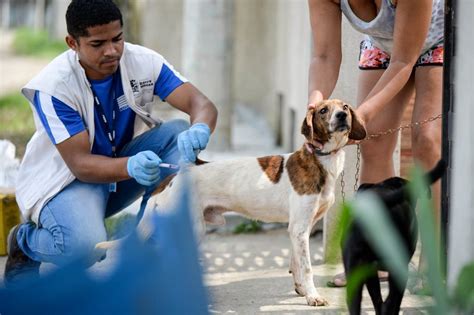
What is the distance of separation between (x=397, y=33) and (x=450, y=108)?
1.22 feet

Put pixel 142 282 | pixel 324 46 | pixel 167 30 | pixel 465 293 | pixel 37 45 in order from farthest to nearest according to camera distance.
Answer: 1. pixel 37 45
2. pixel 167 30
3. pixel 324 46
4. pixel 465 293
5. pixel 142 282

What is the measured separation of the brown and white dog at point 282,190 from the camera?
14.4 feet

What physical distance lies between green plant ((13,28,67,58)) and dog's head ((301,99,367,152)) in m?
13.2

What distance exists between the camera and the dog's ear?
158 inches

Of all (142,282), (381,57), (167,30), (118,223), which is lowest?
(118,223)

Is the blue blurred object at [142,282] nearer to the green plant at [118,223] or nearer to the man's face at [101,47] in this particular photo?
the man's face at [101,47]

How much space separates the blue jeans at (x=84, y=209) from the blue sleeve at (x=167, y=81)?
0.62 ft

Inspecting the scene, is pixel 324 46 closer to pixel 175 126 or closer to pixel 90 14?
pixel 175 126

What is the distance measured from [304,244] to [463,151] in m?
1.29

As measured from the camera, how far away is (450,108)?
3.81 metres

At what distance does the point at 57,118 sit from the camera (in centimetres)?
436

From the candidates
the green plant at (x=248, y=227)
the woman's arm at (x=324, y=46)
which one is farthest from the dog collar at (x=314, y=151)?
the green plant at (x=248, y=227)

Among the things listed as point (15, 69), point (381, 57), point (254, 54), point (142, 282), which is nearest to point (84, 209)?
point (381, 57)

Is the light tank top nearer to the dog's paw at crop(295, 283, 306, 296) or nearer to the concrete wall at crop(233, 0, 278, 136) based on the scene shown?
the dog's paw at crop(295, 283, 306, 296)
